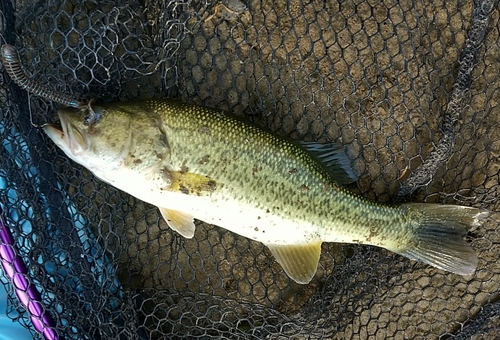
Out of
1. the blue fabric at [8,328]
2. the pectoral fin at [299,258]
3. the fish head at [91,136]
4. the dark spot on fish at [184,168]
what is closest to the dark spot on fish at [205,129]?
the dark spot on fish at [184,168]

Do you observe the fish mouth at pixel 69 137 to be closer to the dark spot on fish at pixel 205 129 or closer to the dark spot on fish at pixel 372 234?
the dark spot on fish at pixel 205 129

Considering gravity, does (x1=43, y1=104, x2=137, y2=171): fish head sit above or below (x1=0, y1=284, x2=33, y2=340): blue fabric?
above

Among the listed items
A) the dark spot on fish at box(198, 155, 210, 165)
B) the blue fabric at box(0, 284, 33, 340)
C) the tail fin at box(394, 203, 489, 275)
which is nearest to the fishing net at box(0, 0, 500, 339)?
the blue fabric at box(0, 284, 33, 340)

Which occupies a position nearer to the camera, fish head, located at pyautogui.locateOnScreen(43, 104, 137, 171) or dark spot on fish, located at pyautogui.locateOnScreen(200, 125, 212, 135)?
fish head, located at pyautogui.locateOnScreen(43, 104, 137, 171)

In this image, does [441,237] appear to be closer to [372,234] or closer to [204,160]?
[372,234]

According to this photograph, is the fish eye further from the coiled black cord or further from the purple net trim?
the purple net trim

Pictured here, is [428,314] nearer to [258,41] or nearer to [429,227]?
[429,227]

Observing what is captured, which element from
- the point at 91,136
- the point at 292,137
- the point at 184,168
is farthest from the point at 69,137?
the point at 292,137
